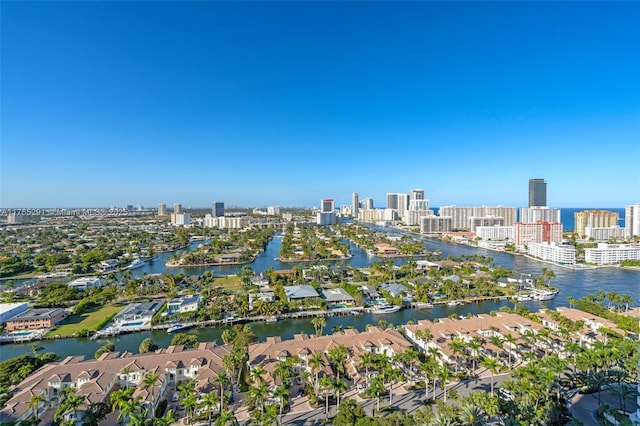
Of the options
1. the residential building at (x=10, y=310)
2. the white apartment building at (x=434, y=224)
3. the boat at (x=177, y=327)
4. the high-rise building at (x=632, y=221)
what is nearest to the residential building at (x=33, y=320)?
the residential building at (x=10, y=310)

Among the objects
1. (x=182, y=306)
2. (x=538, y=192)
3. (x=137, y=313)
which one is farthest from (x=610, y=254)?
(x=538, y=192)

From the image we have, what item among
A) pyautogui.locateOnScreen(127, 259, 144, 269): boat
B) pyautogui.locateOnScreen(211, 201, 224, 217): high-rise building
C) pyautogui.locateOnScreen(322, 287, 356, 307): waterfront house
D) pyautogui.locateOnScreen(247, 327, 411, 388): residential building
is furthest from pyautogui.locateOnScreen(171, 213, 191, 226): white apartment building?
pyautogui.locateOnScreen(247, 327, 411, 388): residential building

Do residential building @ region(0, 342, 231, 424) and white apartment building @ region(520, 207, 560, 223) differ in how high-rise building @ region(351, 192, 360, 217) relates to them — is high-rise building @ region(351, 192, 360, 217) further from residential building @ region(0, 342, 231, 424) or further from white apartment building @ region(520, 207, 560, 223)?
residential building @ region(0, 342, 231, 424)

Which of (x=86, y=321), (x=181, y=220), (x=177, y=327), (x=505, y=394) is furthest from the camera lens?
(x=181, y=220)

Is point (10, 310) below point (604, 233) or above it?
below

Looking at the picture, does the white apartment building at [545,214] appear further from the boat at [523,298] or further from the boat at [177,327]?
the boat at [177,327]

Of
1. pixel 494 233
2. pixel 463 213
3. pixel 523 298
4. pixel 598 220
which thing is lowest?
pixel 523 298

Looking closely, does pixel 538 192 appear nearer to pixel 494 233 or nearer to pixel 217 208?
pixel 494 233
